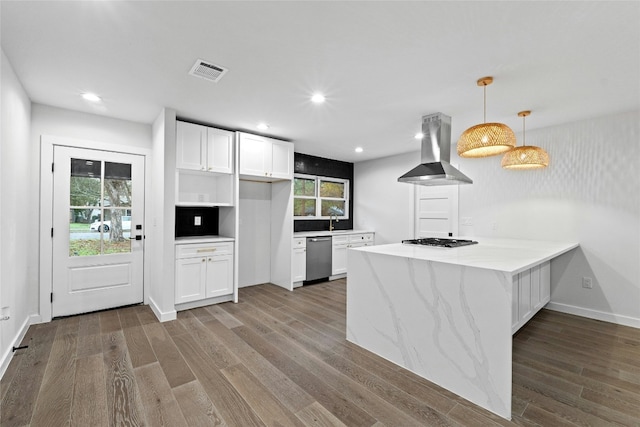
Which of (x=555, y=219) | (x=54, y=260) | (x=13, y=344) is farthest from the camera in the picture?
(x=555, y=219)

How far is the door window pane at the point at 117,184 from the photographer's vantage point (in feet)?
11.7

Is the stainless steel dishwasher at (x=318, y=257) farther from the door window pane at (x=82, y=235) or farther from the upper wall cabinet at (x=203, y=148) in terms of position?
the door window pane at (x=82, y=235)

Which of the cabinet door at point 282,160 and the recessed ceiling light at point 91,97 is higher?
the recessed ceiling light at point 91,97

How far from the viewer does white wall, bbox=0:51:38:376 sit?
2.21m

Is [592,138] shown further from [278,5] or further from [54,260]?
[54,260]

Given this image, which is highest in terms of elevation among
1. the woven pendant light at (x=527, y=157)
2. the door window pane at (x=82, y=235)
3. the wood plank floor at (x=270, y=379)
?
the woven pendant light at (x=527, y=157)

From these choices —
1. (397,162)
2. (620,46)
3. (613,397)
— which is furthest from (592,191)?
(397,162)

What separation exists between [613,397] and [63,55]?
4.67 metres

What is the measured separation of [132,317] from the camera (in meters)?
3.36

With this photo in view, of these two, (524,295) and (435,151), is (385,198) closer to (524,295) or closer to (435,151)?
(435,151)

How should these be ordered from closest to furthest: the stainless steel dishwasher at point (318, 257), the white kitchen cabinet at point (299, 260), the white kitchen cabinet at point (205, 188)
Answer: the white kitchen cabinet at point (205, 188) < the white kitchen cabinet at point (299, 260) < the stainless steel dishwasher at point (318, 257)

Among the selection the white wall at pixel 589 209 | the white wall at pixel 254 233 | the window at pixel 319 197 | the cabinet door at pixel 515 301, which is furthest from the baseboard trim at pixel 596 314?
the white wall at pixel 254 233

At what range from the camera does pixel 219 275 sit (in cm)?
385

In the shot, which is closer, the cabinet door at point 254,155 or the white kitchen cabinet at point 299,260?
the cabinet door at point 254,155
